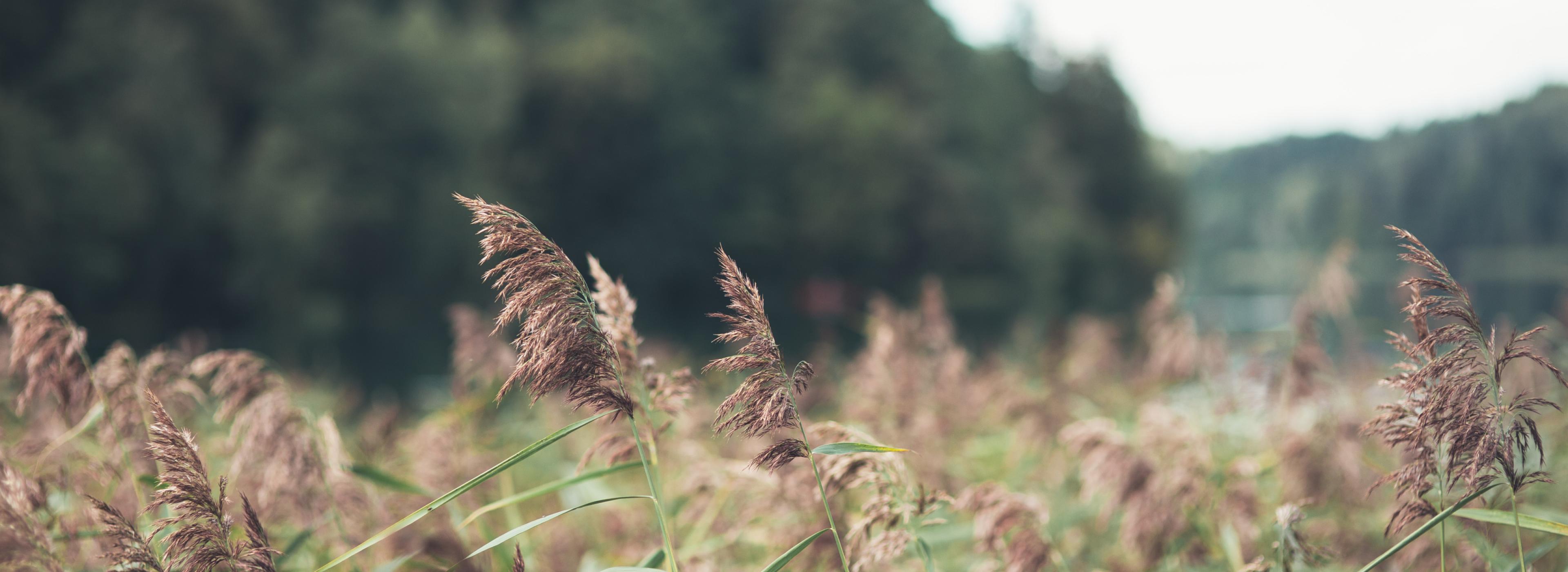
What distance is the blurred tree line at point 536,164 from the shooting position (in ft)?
66.1

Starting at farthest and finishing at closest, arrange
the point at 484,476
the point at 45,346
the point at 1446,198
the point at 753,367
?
the point at 1446,198
the point at 45,346
the point at 753,367
the point at 484,476

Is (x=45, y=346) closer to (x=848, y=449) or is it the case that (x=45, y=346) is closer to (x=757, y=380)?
(x=757, y=380)

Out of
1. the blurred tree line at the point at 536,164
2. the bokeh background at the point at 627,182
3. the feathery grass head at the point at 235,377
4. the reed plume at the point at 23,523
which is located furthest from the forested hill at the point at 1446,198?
the reed plume at the point at 23,523

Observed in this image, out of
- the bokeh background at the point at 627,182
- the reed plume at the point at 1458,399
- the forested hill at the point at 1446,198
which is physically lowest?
the reed plume at the point at 1458,399

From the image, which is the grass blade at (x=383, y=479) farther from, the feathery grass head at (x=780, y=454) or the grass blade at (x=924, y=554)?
the grass blade at (x=924, y=554)

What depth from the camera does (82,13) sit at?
20.7m

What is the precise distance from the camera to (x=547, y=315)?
1.45 meters

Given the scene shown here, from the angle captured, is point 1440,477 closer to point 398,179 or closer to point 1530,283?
point 1530,283

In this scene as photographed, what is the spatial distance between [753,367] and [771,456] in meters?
0.16

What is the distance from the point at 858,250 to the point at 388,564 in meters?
41.6

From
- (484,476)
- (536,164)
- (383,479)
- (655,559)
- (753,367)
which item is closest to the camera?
(484,476)

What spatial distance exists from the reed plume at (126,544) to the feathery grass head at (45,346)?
67 cm

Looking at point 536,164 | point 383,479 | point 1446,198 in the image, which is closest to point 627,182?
point 536,164

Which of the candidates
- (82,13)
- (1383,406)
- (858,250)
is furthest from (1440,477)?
(858,250)
